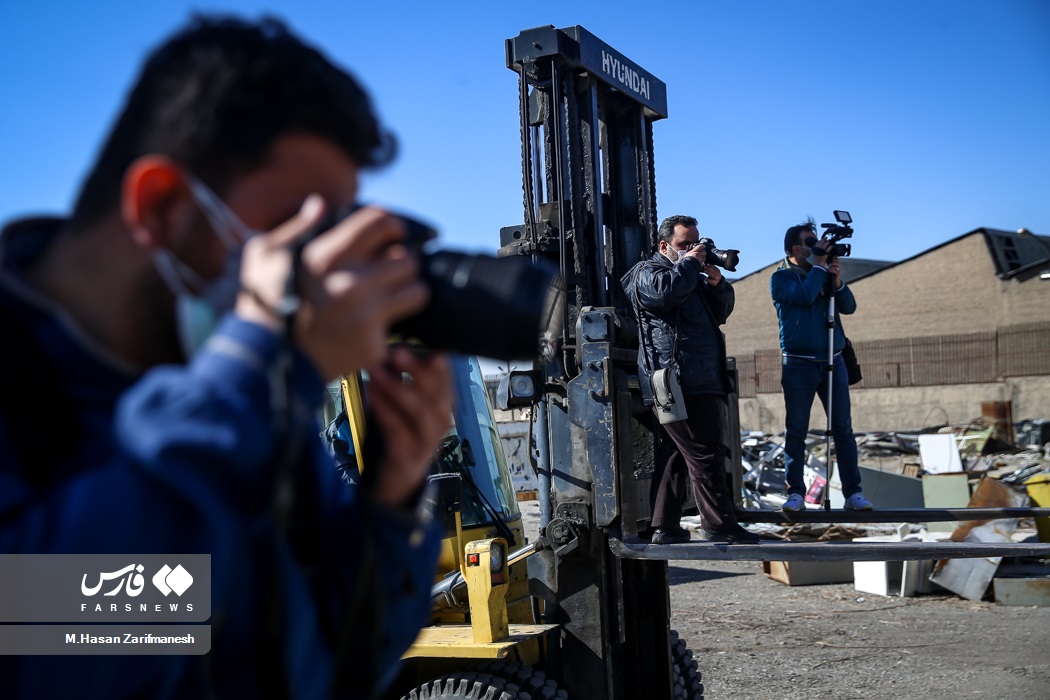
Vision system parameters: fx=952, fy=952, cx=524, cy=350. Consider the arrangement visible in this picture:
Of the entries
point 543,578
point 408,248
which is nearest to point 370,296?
point 408,248

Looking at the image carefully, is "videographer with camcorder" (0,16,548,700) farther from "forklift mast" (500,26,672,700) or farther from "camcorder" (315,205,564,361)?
"forklift mast" (500,26,672,700)

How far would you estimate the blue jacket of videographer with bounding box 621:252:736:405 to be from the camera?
16.6 feet

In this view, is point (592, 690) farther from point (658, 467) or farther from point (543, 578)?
point (658, 467)

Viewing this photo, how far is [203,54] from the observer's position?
1105mm

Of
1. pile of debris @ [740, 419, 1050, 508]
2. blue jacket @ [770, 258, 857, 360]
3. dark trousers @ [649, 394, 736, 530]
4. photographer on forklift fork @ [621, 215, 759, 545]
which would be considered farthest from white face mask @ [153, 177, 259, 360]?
pile of debris @ [740, 419, 1050, 508]

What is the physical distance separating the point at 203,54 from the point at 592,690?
450 cm

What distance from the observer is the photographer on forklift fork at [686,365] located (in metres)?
5.11

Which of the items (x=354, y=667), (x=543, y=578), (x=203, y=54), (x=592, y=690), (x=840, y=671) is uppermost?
(x=203, y=54)

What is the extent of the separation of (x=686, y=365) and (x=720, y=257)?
691 millimetres

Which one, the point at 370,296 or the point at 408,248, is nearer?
the point at 370,296

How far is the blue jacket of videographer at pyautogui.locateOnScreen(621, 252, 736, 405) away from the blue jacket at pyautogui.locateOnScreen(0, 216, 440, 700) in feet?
13.3

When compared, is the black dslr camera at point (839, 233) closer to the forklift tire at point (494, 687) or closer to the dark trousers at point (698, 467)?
the dark trousers at point (698, 467)

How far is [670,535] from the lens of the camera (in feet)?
17.1

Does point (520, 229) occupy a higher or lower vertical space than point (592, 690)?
higher
